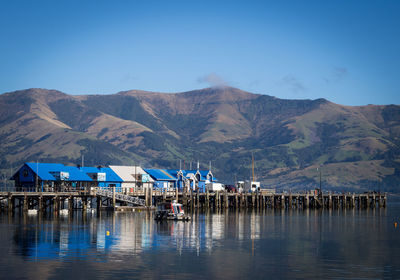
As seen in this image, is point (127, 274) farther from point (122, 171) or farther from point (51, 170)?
point (122, 171)

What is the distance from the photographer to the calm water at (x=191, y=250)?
46969 millimetres

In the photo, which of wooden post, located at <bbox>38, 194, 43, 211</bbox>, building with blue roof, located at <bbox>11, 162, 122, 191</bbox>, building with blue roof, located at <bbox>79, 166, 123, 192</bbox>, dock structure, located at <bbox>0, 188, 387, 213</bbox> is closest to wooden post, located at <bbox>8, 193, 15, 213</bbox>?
dock structure, located at <bbox>0, 188, 387, 213</bbox>

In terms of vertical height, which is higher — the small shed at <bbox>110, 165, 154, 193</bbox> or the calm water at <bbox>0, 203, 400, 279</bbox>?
the small shed at <bbox>110, 165, 154, 193</bbox>

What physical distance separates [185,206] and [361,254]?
72.2m

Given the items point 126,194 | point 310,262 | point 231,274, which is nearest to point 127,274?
point 231,274

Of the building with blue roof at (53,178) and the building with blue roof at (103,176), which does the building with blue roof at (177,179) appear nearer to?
the building with blue roof at (103,176)

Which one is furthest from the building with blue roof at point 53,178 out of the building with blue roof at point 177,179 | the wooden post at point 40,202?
Result: the building with blue roof at point 177,179

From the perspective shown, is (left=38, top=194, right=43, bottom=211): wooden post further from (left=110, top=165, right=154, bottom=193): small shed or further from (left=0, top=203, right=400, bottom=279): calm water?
(left=110, top=165, right=154, bottom=193): small shed

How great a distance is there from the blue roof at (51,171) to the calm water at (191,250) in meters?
27.2

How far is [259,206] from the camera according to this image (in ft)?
513

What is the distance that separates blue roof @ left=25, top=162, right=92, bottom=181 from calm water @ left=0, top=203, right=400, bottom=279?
89.3 ft

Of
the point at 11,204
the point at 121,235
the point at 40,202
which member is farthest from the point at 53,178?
the point at 121,235

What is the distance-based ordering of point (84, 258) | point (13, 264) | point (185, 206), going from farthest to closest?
1. point (185, 206)
2. point (84, 258)
3. point (13, 264)

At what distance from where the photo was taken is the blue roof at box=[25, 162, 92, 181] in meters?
119
